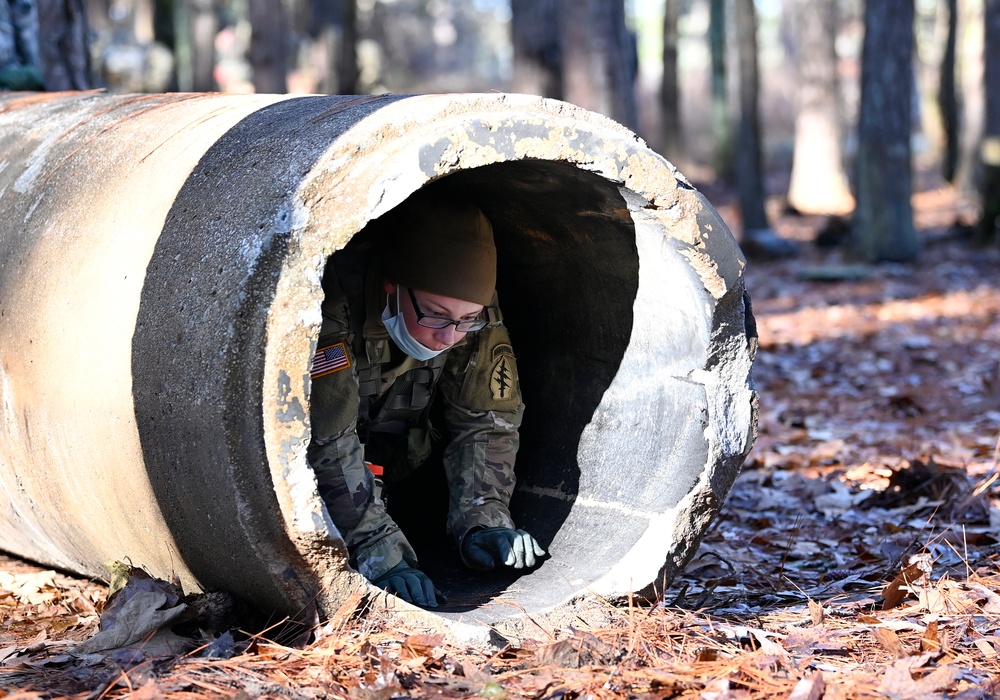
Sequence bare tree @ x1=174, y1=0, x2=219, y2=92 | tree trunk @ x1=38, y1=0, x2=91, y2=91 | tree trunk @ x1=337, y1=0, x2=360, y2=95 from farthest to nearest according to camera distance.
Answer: bare tree @ x1=174, y1=0, x2=219, y2=92, tree trunk @ x1=337, y1=0, x2=360, y2=95, tree trunk @ x1=38, y1=0, x2=91, y2=91

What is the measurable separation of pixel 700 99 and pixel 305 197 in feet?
136

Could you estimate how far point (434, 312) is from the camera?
3.29 meters

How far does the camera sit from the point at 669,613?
291 cm

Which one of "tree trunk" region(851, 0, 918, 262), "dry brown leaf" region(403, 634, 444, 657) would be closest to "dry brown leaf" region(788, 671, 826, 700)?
"dry brown leaf" region(403, 634, 444, 657)

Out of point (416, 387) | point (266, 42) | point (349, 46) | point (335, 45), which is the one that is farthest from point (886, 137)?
point (335, 45)

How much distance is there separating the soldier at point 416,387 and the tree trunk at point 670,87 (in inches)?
632

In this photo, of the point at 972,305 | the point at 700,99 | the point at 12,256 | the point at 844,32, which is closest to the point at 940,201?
the point at 972,305

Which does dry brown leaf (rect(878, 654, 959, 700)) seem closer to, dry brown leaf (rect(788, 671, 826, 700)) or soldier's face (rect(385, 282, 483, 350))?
dry brown leaf (rect(788, 671, 826, 700))

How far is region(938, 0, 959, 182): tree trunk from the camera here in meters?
17.9

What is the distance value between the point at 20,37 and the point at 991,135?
10361 mm

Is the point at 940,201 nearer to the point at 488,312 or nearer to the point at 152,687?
the point at 488,312

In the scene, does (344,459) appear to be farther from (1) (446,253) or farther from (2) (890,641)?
(2) (890,641)

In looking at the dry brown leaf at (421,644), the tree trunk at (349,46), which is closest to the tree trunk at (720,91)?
the tree trunk at (349,46)

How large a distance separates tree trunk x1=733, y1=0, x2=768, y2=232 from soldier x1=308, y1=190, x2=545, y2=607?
9762 mm
